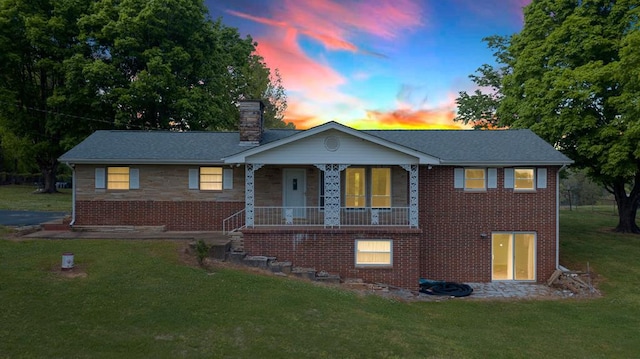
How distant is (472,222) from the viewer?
1507 centimetres

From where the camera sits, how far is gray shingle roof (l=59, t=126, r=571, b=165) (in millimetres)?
14914

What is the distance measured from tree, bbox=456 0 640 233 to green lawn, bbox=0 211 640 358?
9179mm

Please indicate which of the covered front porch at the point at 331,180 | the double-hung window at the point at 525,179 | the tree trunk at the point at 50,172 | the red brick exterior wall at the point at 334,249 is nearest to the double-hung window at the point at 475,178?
the double-hung window at the point at 525,179

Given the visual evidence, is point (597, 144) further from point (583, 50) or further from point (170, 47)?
point (170, 47)

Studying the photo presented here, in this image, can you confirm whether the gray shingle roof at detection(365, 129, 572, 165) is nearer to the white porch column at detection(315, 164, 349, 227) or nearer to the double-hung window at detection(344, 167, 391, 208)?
the double-hung window at detection(344, 167, 391, 208)

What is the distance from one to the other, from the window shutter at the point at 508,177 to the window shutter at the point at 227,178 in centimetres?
1135

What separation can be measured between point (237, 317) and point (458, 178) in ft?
34.8

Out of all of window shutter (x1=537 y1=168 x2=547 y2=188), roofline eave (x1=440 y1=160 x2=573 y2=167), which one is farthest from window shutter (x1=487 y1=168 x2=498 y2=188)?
window shutter (x1=537 y1=168 x2=547 y2=188)

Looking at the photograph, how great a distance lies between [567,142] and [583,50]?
5.00 m

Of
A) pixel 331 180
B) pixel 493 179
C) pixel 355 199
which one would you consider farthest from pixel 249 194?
pixel 493 179

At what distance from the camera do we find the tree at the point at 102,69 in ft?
82.6

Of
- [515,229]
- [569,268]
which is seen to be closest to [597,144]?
[569,268]

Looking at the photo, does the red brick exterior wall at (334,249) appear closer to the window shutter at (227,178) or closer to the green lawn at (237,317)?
the green lawn at (237,317)

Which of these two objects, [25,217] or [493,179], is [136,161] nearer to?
[25,217]
